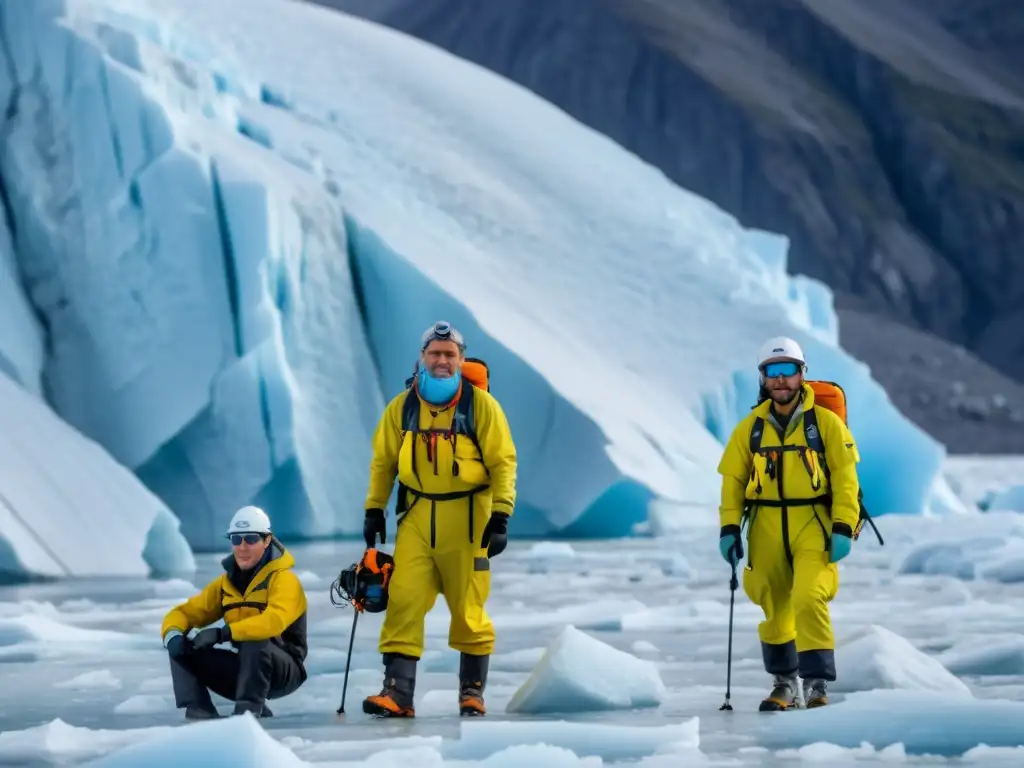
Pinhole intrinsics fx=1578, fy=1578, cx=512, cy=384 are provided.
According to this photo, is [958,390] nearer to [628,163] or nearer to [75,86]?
[628,163]

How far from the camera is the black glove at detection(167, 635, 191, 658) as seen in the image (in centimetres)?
425

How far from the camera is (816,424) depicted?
4.50 meters

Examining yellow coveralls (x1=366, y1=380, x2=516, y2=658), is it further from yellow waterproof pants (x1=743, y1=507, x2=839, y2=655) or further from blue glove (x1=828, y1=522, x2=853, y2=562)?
blue glove (x1=828, y1=522, x2=853, y2=562)

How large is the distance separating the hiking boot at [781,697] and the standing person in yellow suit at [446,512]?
79 cm

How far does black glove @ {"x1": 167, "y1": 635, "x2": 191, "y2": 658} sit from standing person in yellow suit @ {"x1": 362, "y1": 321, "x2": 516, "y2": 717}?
1.70 feet

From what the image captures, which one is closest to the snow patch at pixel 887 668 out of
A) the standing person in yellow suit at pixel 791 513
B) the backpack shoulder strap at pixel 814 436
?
the standing person in yellow suit at pixel 791 513

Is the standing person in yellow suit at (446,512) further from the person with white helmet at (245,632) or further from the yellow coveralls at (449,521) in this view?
the person with white helmet at (245,632)

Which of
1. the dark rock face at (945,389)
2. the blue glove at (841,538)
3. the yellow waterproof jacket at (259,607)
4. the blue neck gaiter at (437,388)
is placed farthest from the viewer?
the dark rock face at (945,389)

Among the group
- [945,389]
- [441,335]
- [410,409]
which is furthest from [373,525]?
[945,389]

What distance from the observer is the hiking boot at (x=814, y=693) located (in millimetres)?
4359

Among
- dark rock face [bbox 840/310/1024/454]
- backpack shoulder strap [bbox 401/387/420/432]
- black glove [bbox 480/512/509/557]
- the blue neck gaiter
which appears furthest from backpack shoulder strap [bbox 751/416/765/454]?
dark rock face [bbox 840/310/1024/454]

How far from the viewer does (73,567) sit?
9398mm

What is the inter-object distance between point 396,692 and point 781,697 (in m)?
1.08

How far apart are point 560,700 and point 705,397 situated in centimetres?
1186
